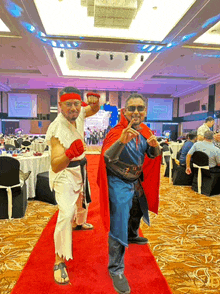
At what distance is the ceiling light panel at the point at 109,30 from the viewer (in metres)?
5.27

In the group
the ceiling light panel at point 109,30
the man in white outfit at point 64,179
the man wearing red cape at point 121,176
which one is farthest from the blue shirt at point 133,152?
the ceiling light panel at point 109,30

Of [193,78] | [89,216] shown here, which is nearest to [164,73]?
[193,78]

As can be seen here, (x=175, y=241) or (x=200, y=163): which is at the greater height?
(x=200, y=163)

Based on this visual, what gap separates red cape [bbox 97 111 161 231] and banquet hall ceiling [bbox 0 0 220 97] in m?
3.81

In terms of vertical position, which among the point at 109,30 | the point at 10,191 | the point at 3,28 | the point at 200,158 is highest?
the point at 109,30

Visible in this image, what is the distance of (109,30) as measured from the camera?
21.4 ft

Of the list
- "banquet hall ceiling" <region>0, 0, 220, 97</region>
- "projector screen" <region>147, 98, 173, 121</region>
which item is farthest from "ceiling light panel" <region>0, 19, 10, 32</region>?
"projector screen" <region>147, 98, 173, 121</region>

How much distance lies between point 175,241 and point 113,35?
616 centimetres

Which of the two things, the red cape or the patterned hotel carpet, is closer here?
the red cape

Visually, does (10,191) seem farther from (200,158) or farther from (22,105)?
(22,105)

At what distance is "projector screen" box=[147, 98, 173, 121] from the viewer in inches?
666

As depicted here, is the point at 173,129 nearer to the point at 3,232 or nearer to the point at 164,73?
the point at 164,73

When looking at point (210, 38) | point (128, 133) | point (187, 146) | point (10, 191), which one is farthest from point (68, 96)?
point (210, 38)

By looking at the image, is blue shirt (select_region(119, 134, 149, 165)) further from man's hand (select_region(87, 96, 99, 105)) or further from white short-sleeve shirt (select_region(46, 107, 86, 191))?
man's hand (select_region(87, 96, 99, 105))
